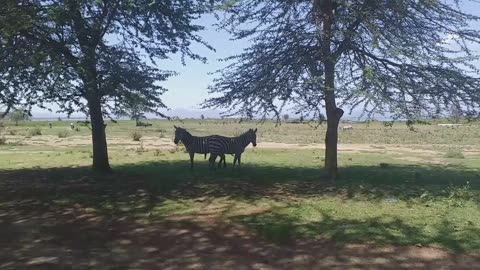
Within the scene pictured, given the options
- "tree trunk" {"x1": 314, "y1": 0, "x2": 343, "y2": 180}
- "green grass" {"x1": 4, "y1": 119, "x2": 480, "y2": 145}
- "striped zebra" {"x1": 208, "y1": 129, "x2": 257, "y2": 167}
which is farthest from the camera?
"green grass" {"x1": 4, "y1": 119, "x2": 480, "y2": 145}

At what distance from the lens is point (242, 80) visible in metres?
16.4

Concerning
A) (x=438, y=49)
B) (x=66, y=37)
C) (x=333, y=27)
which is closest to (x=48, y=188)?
(x=66, y=37)

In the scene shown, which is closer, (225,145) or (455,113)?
(455,113)

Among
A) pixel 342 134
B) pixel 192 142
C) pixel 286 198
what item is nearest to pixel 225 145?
pixel 192 142

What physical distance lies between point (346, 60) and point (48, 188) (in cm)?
1053

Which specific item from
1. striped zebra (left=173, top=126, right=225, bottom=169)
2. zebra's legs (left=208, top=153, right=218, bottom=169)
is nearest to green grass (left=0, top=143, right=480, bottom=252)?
zebra's legs (left=208, top=153, right=218, bottom=169)

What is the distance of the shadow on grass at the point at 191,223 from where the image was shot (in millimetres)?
7949

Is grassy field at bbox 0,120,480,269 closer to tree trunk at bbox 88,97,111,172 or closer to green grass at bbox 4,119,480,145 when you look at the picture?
tree trunk at bbox 88,97,111,172

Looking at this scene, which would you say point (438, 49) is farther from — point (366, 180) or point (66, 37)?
point (66, 37)

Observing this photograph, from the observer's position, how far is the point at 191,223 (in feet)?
33.5

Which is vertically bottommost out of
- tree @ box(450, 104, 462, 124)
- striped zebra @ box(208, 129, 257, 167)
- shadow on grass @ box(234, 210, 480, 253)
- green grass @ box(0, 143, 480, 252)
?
shadow on grass @ box(234, 210, 480, 253)

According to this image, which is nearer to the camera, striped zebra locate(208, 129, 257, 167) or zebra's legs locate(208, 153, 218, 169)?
striped zebra locate(208, 129, 257, 167)

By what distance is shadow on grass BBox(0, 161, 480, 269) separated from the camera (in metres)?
7.95

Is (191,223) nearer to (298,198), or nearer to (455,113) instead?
(298,198)
